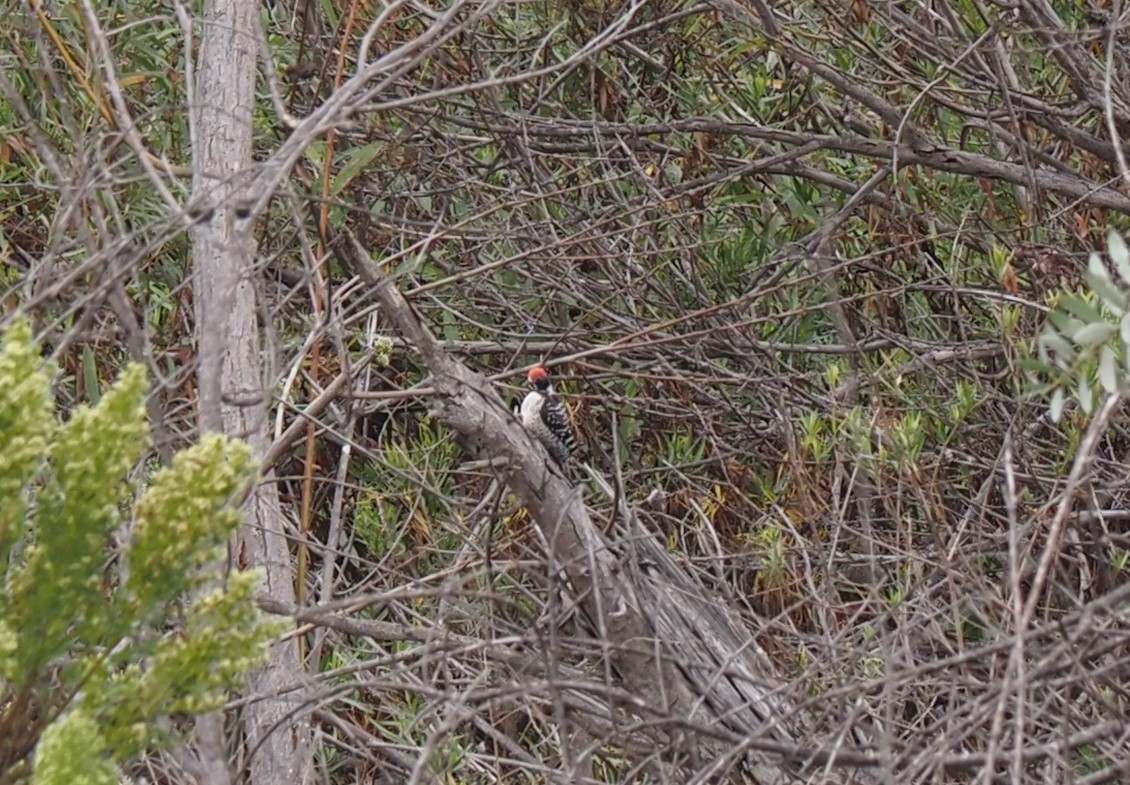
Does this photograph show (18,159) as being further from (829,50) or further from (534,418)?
(829,50)

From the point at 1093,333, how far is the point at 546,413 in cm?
295

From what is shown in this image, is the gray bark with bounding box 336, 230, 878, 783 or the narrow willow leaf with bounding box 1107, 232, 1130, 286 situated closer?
the narrow willow leaf with bounding box 1107, 232, 1130, 286

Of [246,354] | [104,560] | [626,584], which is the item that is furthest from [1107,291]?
[246,354]

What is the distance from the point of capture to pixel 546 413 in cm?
504

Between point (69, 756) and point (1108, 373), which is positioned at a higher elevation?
point (69, 756)

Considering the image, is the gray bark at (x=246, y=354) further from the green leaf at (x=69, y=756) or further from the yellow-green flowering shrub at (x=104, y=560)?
the green leaf at (x=69, y=756)

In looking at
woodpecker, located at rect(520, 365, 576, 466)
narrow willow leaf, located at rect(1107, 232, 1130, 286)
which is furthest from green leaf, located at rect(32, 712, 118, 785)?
woodpecker, located at rect(520, 365, 576, 466)

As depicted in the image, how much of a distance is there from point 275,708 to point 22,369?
188 centimetres

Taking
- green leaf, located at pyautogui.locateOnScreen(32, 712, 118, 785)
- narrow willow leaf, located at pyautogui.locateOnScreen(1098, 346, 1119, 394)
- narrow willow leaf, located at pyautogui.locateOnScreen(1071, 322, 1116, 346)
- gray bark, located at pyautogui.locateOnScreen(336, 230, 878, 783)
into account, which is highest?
green leaf, located at pyautogui.locateOnScreen(32, 712, 118, 785)

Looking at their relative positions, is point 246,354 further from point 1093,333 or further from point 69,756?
point 1093,333

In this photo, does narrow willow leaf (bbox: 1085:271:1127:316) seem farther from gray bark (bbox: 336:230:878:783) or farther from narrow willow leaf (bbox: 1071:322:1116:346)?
gray bark (bbox: 336:230:878:783)

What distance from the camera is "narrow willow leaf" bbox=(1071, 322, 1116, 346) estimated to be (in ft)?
7.18

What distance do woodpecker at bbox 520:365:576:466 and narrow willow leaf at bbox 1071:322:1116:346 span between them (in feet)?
8.06

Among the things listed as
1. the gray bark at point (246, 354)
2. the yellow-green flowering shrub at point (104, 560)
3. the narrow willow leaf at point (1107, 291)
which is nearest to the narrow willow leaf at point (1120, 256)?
the narrow willow leaf at point (1107, 291)
